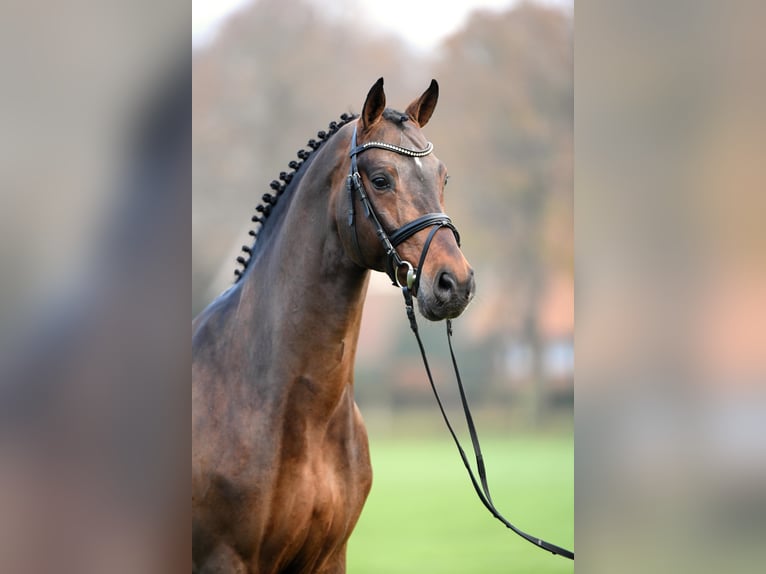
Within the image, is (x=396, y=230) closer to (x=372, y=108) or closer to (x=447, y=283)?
(x=447, y=283)

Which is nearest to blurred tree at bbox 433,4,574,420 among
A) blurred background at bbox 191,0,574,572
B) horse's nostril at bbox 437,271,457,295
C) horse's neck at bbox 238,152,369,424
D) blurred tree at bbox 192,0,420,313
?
blurred background at bbox 191,0,574,572

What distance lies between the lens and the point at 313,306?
2.18 meters

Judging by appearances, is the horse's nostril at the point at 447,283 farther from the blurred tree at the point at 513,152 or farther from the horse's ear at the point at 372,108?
the blurred tree at the point at 513,152

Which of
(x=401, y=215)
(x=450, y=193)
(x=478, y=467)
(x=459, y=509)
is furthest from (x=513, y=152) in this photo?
(x=478, y=467)

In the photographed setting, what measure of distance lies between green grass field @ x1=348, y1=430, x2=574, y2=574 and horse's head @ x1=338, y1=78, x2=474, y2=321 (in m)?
3.32

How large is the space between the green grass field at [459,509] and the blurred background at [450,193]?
0.07 feet

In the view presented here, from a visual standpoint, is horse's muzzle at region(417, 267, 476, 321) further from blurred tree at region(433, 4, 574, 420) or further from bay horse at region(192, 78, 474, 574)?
blurred tree at region(433, 4, 574, 420)

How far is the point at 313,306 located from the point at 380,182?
372mm

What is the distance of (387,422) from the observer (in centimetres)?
652

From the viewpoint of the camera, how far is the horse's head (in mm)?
1982
